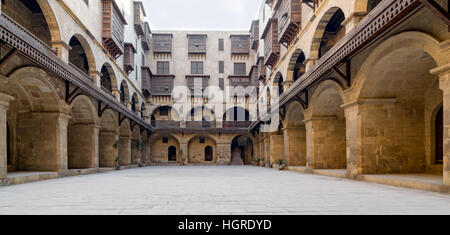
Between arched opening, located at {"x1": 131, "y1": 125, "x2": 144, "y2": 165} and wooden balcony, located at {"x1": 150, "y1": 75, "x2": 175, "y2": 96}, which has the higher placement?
wooden balcony, located at {"x1": 150, "y1": 75, "x2": 175, "y2": 96}

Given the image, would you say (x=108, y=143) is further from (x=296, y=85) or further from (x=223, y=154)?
(x=223, y=154)

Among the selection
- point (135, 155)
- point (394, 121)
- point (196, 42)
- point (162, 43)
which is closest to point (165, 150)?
point (135, 155)

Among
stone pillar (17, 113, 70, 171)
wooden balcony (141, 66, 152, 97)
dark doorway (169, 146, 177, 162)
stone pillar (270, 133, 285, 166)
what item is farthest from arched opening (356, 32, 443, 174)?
dark doorway (169, 146, 177, 162)

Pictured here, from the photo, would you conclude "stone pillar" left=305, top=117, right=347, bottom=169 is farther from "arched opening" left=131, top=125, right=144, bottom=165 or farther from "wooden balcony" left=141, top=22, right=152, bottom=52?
"wooden balcony" left=141, top=22, right=152, bottom=52

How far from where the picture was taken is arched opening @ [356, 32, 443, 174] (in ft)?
31.6

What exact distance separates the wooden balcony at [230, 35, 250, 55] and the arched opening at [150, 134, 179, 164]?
41.9 feet

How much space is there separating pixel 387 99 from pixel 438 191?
4.15 metres

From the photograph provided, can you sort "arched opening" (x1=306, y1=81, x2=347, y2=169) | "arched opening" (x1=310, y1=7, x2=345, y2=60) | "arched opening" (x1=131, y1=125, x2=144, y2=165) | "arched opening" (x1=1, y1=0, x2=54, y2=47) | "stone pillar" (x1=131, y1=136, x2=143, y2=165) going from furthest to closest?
1. "stone pillar" (x1=131, y1=136, x2=143, y2=165)
2. "arched opening" (x1=131, y1=125, x2=144, y2=165)
3. "arched opening" (x1=310, y1=7, x2=345, y2=60)
4. "arched opening" (x1=306, y1=81, x2=347, y2=169)
5. "arched opening" (x1=1, y1=0, x2=54, y2=47)

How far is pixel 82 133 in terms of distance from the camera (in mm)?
16594

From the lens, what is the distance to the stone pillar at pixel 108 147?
20.6 m

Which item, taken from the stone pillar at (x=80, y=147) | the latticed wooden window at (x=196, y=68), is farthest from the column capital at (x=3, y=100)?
the latticed wooden window at (x=196, y=68)

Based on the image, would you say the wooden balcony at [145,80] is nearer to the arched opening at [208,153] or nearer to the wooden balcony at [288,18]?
the arched opening at [208,153]
